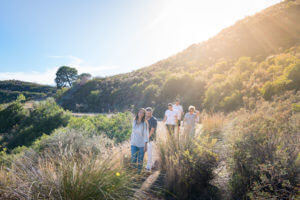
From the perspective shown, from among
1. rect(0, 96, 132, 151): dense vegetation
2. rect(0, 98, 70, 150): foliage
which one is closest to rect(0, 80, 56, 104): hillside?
rect(0, 98, 70, 150): foliage

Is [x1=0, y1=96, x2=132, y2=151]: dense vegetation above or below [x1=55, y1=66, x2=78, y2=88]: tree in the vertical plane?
below

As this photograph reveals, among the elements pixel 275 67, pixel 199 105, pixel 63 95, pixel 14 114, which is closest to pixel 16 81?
pixel 63 95

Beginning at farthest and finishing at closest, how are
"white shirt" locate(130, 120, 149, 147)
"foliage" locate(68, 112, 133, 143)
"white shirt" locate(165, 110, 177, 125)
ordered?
"foliage" locate(68, 112, 133, 143) → "white shirt" locate(165, 110, 177, 125) → "white shirt" locate(130, 120, 149, 147)

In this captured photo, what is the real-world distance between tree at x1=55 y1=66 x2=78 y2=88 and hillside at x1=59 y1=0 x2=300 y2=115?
3453 cm

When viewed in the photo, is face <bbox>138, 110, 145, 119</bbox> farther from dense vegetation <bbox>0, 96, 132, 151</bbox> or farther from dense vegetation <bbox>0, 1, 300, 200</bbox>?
dense vegetation <bbox>0, 96, 132, 151</bbox>

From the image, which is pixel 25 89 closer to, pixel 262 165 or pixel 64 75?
pixel 64 75

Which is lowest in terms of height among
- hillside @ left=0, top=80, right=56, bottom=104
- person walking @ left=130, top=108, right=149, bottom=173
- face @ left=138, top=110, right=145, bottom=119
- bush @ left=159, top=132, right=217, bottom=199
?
bush @ left=159, top=132, right=217, bottom=199

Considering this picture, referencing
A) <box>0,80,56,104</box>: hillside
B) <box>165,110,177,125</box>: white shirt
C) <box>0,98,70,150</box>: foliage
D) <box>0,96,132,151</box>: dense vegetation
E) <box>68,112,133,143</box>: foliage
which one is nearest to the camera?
<box>165,110,177,125</box>: white shirt

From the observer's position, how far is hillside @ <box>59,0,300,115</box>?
10.8 m

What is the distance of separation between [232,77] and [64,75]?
64.1 m

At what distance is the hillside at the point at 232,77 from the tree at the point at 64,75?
1360 inches

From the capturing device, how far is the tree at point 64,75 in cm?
6366

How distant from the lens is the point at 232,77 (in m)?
13.2

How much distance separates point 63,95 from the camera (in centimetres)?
3641
